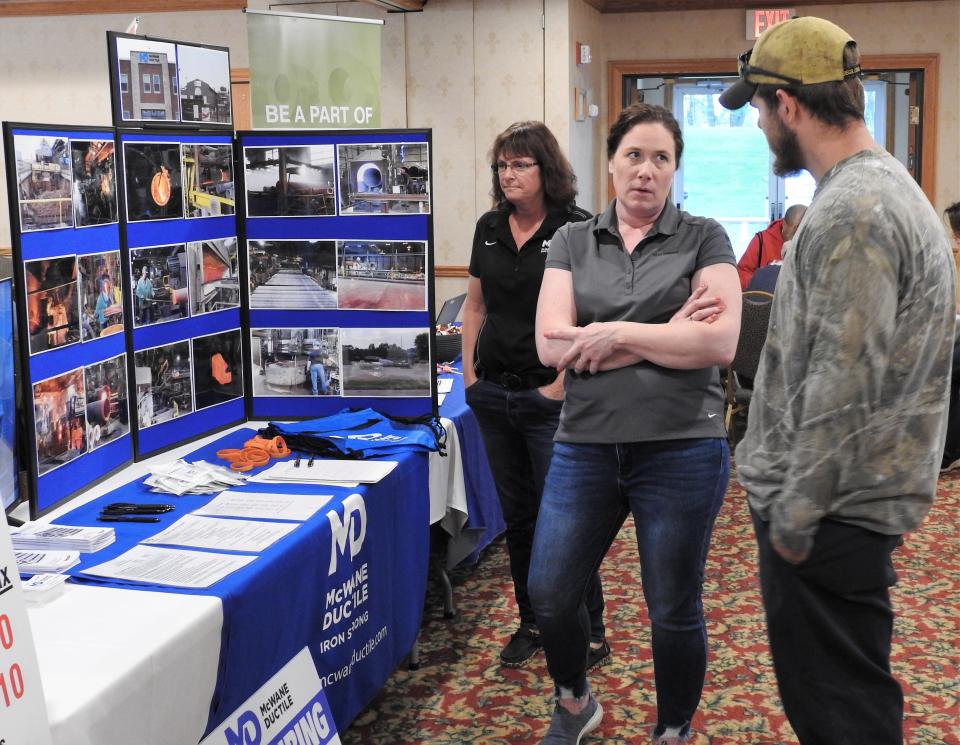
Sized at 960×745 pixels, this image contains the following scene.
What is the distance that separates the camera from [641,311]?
88.0 inches

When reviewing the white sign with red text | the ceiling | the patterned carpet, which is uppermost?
the ceiling

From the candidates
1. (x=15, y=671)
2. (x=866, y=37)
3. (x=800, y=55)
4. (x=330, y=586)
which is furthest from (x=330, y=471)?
(x=866, y=37)

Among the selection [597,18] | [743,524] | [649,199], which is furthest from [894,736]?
[597,18]

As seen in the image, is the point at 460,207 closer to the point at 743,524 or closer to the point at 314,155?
the point at 743,524

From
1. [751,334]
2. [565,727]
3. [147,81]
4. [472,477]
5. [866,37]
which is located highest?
[866,37]

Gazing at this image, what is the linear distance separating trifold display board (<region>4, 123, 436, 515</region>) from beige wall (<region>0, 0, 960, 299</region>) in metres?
3.52

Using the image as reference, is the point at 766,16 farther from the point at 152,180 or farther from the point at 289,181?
the point at 152,180

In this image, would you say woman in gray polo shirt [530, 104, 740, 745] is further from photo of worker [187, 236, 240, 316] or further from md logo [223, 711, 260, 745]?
photo of worker [187, 236, 240, 316]

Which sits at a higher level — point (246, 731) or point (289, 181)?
point (289, 181)

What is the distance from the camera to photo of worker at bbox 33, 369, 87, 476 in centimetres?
229

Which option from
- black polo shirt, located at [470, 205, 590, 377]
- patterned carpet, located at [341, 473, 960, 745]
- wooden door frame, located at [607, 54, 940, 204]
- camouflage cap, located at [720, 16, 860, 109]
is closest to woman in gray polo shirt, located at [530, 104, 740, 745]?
black polo shirt, located at [470, 205, 590, 377]

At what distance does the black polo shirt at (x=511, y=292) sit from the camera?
2777mm

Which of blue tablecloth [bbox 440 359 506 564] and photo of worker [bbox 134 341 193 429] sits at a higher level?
photo of worker [bbox 134 341 193 429]

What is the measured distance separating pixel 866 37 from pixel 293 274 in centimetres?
648
